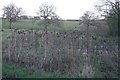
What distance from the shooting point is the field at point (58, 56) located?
778 cm

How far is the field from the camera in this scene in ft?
25.5

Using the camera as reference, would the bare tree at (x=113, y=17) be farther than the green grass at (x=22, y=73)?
Yes

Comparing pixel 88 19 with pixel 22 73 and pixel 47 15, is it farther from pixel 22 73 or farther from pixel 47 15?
pixel 22 73

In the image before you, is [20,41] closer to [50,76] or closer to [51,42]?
[51,42]

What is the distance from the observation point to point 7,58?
9.14 meters

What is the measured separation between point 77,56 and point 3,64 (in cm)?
279

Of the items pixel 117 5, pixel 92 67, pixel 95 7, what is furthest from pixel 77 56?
pixel 95 7

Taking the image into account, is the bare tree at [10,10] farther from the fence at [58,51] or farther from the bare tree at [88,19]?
the fence at [58,51]

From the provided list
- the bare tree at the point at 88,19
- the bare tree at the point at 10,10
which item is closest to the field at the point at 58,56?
the bare tree at the point at 10,10

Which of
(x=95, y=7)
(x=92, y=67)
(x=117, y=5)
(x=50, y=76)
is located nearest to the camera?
(x=50, y=76)

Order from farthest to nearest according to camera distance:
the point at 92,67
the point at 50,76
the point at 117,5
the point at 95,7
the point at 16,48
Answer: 1. the point at 95,7
2. the point at 117,5
3. the point at 16,48
4. the point at 92,67
5. the point at 50,76

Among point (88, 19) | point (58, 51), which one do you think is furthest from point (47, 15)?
point (58, 51)

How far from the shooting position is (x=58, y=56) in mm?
8555

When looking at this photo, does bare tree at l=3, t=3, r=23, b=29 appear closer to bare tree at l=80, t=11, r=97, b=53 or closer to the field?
bare tree at l=80, t=11, r=97, b=53
